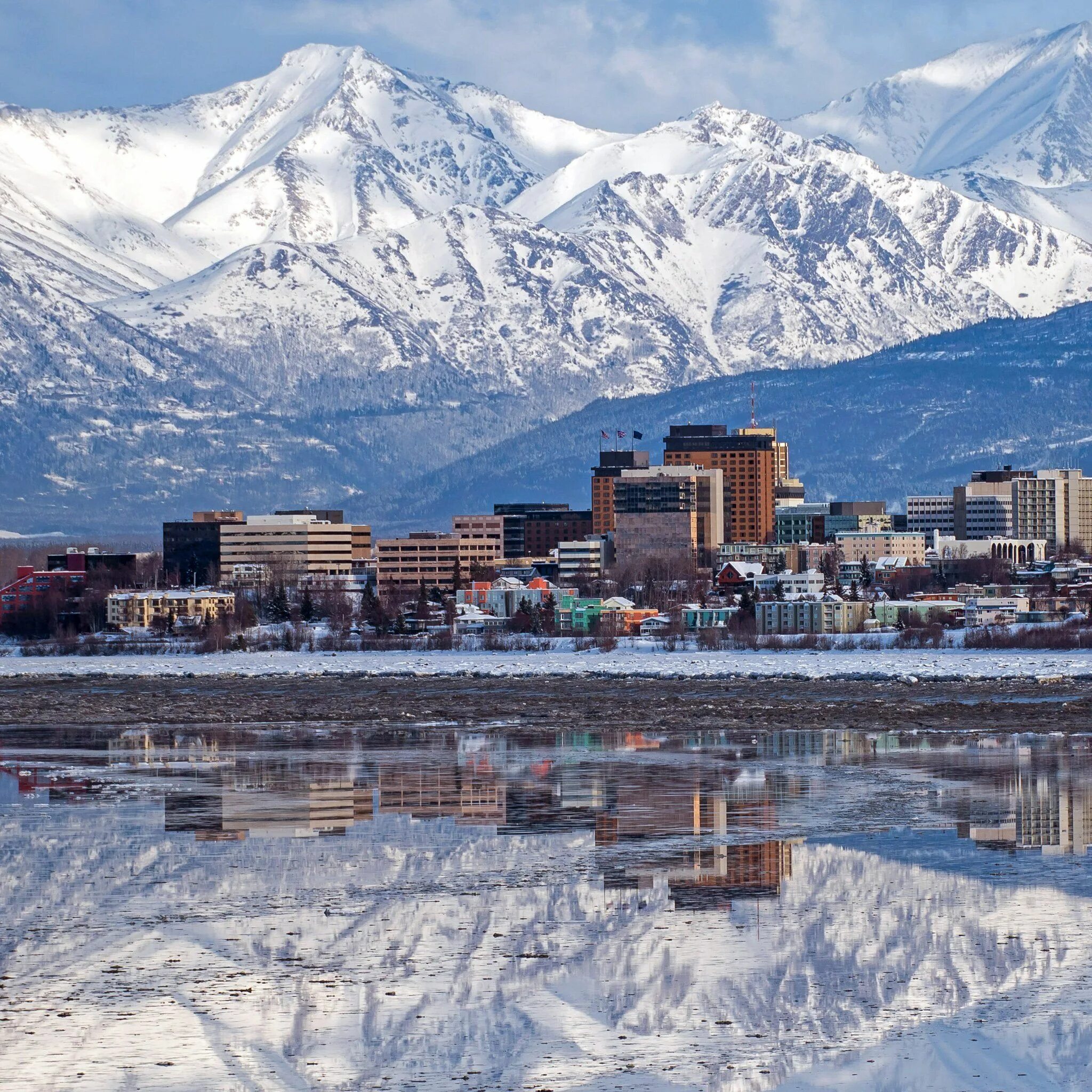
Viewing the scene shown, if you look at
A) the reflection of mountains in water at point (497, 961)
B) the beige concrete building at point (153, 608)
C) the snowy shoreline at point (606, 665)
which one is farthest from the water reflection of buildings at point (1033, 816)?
the beige concrete building at point (153, 608)

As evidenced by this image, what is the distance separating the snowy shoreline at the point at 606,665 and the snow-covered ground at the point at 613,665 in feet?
0.27

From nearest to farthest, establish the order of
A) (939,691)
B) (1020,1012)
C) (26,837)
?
(1020,1012) → (26,837) → (939,691)

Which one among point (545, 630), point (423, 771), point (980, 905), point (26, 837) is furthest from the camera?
point (545, 630)

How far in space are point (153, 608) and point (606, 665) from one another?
87955mm

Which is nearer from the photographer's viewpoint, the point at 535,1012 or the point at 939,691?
the point at 535,1012

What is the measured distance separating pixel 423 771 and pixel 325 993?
24.3 m

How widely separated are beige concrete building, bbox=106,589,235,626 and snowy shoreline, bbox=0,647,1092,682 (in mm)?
51079

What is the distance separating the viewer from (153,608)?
636 ft

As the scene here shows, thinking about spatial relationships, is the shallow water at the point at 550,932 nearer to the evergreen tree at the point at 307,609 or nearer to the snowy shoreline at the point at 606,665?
the snowy shoreline at the point at 606,665

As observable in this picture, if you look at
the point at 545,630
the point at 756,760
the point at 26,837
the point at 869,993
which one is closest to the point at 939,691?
the point at 756,760

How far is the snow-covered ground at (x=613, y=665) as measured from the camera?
101 m

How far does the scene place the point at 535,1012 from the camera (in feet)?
93.7

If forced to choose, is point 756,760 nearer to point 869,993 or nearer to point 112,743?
point 112,743

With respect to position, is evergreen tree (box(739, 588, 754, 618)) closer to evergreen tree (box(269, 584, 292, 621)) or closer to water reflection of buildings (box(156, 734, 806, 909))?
evergreen tree (box(269, 584, 292, 621))
